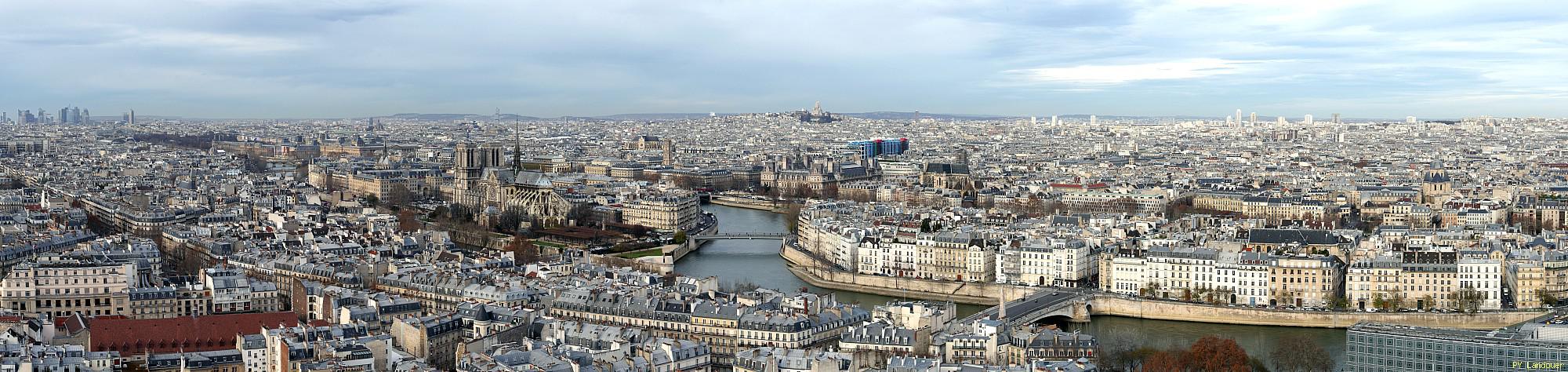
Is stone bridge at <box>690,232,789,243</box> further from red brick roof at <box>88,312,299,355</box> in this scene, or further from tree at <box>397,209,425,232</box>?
red brick roof at <box>88,312,299,355</box>

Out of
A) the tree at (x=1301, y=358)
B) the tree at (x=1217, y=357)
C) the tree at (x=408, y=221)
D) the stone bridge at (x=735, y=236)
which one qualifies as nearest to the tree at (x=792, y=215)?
the stone bridge at (x=735, y=236)

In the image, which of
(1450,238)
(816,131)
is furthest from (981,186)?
(816,131)

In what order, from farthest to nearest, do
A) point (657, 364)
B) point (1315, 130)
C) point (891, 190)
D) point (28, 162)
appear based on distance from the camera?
point (1315, 130) < point (28, 162) < point (891, 190) < point (657, 364)

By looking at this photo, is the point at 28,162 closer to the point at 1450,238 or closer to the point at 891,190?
the point at 891,190

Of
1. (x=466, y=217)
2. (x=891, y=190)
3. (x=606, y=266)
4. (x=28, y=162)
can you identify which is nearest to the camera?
(x=606, y=266)

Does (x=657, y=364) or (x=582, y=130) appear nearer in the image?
(x=657, y=364)

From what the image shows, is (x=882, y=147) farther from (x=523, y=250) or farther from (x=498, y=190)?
(x=523, y=250)

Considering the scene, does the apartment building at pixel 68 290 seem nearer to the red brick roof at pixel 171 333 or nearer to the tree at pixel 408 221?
the red brick roof at pixel 171 333
